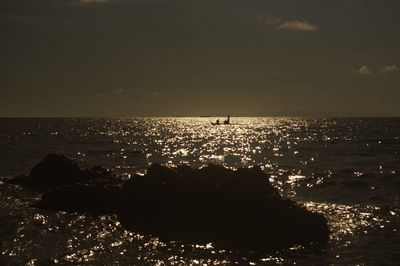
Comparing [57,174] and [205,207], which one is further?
[57,174]

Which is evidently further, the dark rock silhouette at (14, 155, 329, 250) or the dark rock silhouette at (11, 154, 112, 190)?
the dark rock silhouette at (11, 154, 112, 190)

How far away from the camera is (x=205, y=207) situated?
930 inches

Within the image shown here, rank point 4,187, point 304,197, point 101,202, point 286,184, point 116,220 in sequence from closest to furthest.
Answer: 1. point 116,220
2. point 101,202
3. point 304,197
4. point 4,187
5. point 286,184

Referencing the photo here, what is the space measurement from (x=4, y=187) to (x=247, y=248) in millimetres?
22777

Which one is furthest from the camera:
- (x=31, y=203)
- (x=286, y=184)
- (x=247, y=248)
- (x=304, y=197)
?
(x=286, y=184)

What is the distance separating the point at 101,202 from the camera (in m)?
27.3

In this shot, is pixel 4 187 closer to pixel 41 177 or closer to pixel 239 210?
pixel 41 177

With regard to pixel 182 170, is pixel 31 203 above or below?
below

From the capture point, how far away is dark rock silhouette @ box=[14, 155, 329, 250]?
69.9 feet

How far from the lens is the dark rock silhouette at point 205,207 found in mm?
21312

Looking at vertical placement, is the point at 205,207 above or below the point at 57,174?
above

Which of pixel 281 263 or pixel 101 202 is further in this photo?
pixel 101 202

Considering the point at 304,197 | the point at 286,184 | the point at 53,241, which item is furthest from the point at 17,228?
the point at 286,184

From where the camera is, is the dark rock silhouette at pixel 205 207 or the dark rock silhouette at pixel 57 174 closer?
the dark rock silhouette at pixel 205 207
